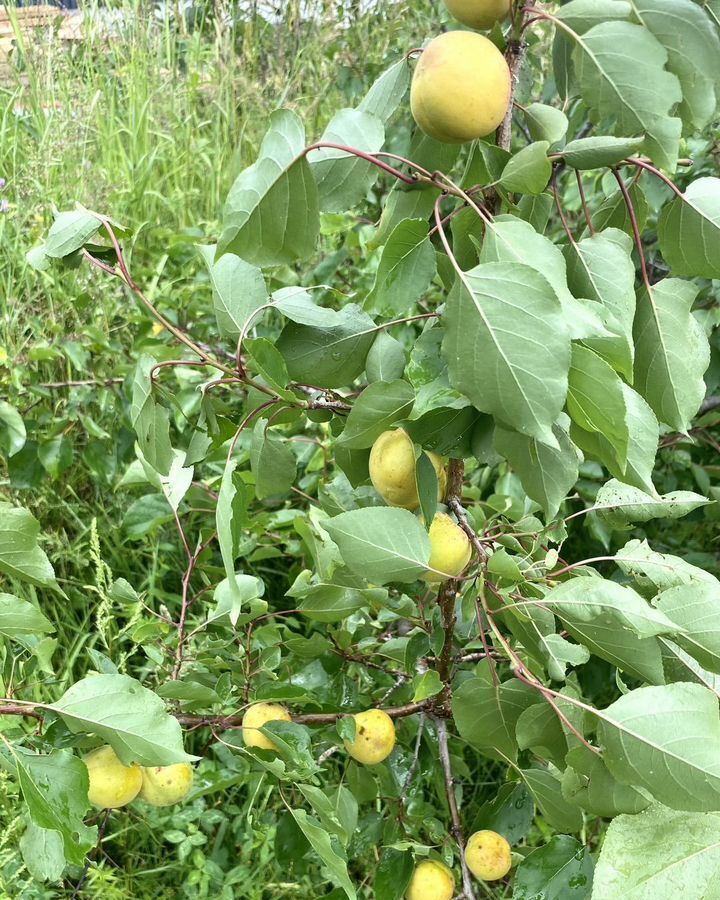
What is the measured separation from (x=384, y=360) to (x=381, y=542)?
0.47 feet

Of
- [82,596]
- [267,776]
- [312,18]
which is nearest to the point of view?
[267,776]

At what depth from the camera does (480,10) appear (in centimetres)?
51

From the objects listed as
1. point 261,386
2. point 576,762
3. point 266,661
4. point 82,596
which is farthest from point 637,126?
point 82,596

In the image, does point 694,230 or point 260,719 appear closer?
point 694,230

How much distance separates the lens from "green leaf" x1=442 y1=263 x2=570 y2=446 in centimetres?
43

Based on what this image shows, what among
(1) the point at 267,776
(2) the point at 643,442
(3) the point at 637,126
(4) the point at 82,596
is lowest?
(4) the point at 82,596

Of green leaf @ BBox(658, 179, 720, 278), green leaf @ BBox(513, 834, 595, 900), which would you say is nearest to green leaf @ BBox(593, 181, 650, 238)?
green leaf @ BBox(658, 179, 720, 278)

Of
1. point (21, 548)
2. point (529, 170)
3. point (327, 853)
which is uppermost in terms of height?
point (529, 170)

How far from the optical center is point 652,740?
1.65 feet

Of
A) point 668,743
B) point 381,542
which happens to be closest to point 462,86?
point 381,542

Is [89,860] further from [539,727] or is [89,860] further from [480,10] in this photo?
[480,10]

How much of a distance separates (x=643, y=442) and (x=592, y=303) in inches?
4.1

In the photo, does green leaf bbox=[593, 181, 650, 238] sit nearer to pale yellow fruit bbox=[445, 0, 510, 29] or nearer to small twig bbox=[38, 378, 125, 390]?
pale yellow fruit bbox=[445, 0, 510, 29]

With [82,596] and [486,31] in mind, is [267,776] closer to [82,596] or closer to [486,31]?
[486,31]
